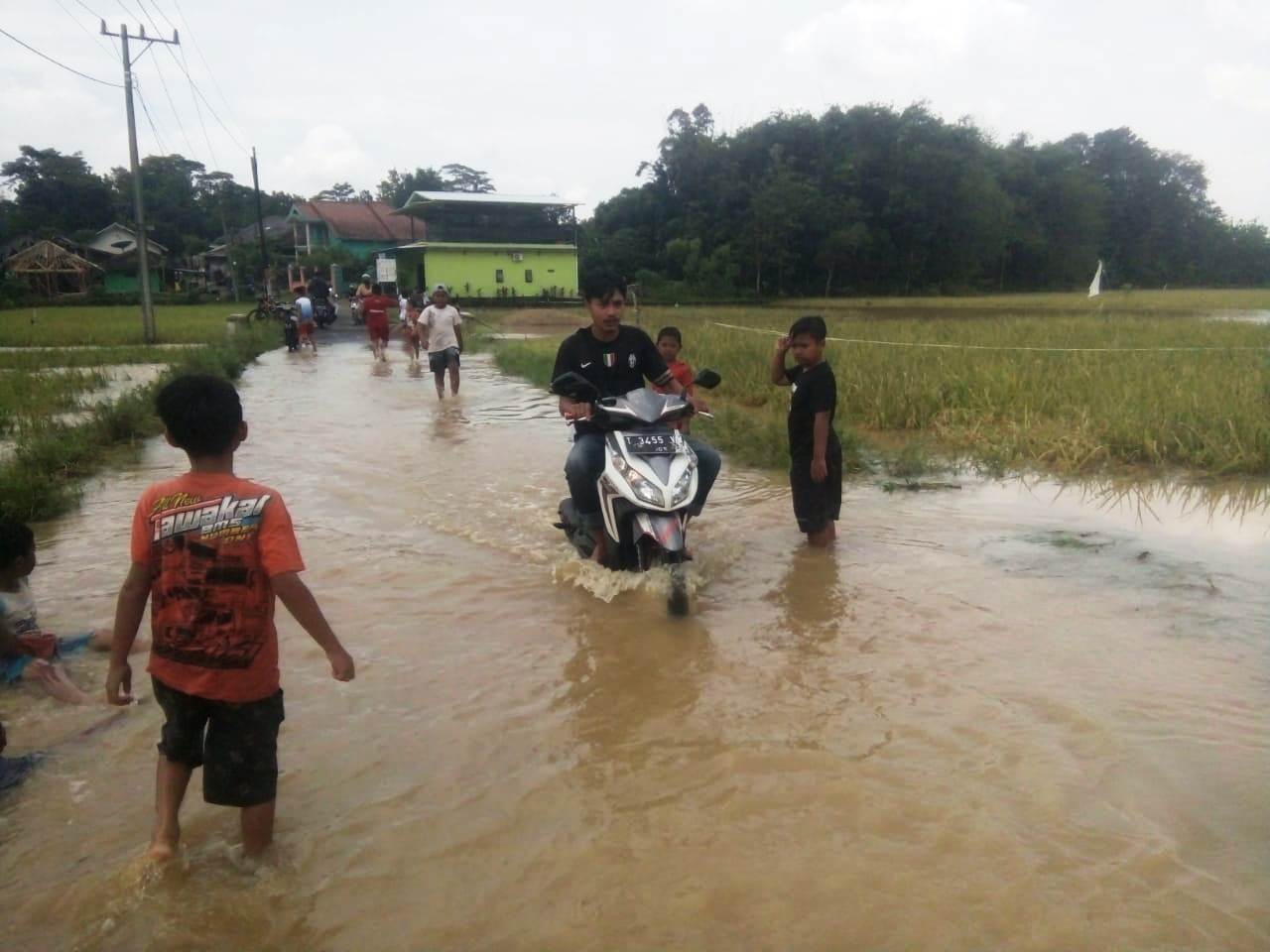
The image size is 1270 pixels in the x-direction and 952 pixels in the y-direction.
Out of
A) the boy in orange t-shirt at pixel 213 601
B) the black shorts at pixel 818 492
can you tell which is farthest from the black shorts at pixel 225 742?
the black shorts at pixel 818 492

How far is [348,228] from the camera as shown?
54188 millimetres

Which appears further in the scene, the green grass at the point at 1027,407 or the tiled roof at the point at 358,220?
the tiled roof at the point at 358,220

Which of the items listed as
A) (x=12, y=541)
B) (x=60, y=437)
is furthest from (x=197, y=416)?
(x=60, y=437)

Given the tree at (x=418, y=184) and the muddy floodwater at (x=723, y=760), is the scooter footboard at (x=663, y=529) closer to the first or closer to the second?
the muddy floodwater at (x=723, y=760)

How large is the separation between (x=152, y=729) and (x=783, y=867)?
234 cm

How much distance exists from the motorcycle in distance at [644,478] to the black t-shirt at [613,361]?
0.24 meters

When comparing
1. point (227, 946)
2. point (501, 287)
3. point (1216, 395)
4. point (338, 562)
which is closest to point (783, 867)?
point (227, 946)

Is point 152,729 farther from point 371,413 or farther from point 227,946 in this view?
point 371,413

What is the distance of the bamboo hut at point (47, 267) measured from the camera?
142 feet

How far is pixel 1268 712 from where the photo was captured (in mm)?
3539

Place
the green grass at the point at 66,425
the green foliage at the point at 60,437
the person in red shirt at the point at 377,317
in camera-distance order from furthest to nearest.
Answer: the person in red shirt at the point at 377,317, the green grass at the point at 66,425, the green foliage at the point at 60,437

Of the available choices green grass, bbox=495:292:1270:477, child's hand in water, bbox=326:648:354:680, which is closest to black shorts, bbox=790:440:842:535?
green grass, bbox=495:292:1270:477

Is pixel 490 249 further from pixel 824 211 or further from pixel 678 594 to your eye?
pixel 678 594

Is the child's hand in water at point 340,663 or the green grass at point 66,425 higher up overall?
the child's hand in water at point 340,663
